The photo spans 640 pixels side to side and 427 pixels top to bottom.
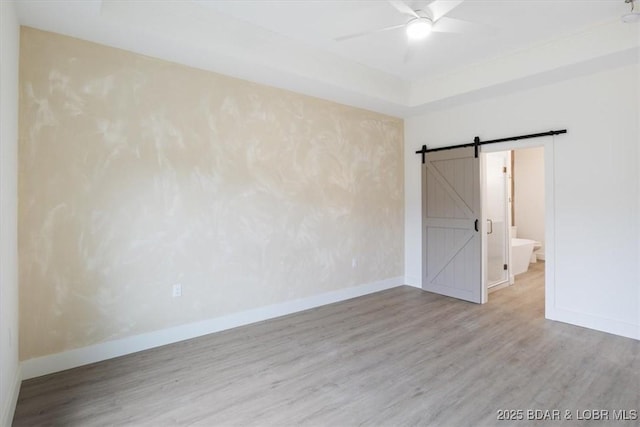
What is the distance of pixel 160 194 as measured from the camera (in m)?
3.25

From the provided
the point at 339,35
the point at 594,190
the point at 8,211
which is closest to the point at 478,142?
the point at 594,190

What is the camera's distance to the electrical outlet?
3350 mm

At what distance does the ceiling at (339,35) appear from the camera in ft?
9.02

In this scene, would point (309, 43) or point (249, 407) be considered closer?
point (249, 407)

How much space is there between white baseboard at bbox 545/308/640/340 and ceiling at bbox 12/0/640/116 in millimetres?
2712

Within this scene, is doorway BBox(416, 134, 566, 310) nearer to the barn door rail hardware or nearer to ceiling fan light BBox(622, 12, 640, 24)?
the barn door rail hardware

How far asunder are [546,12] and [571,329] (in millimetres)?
3265

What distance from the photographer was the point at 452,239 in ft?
16.3

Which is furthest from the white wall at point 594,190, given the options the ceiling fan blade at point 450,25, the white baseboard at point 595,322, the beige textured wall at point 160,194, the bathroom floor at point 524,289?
the beige textured wall at point 160,194

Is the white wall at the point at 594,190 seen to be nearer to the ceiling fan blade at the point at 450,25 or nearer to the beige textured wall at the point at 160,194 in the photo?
the ceiling fan blade at the point at 450,25

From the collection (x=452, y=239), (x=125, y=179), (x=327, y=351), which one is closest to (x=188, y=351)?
(x=327, y=351)

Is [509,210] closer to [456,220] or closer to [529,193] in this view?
[456,220]

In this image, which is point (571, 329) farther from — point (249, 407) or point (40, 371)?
point (40, 371)

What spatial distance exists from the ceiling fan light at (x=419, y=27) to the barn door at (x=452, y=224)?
7.73 ft
